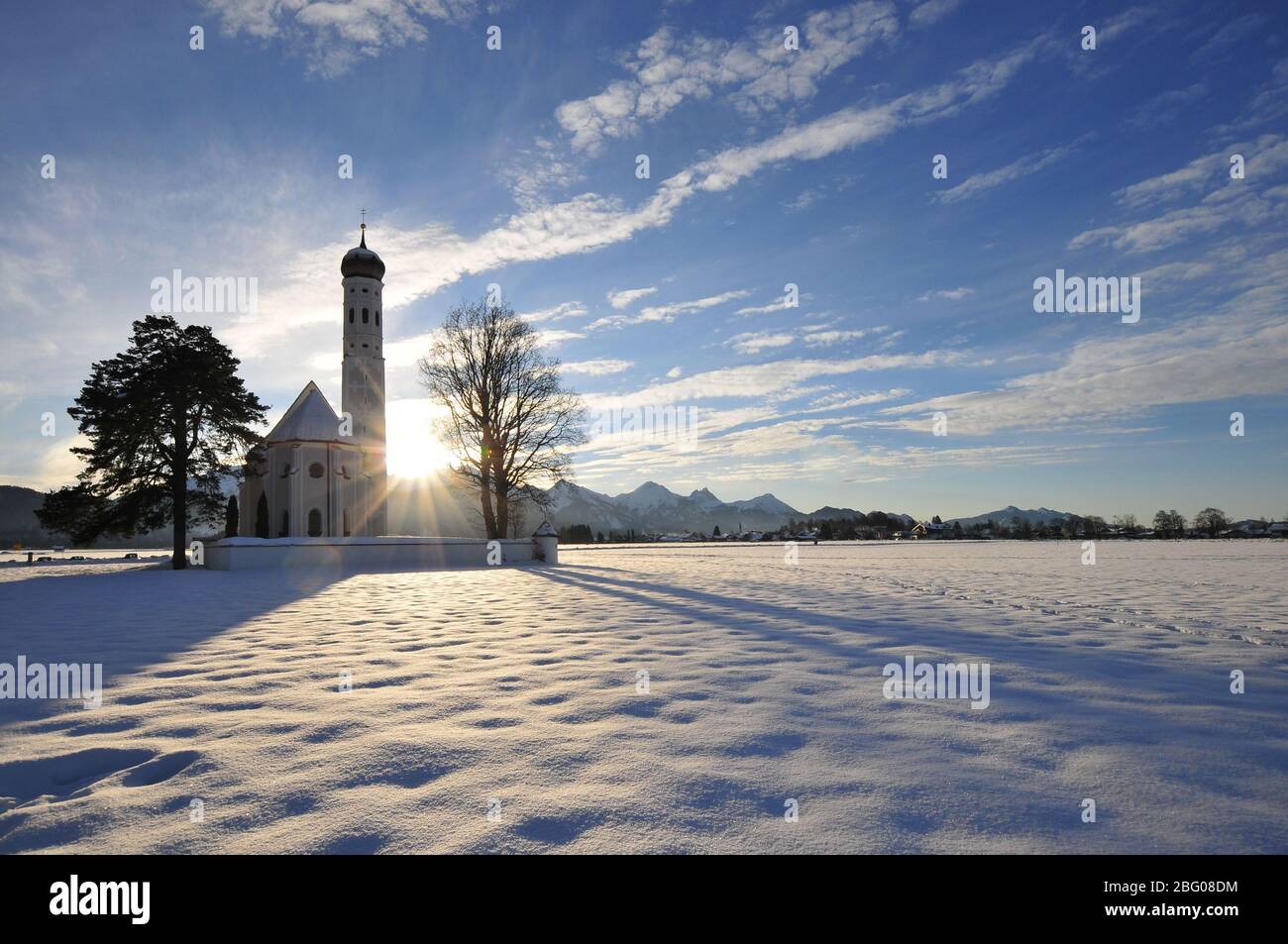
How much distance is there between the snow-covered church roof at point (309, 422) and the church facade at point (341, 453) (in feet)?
0.18

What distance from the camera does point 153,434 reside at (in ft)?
92.8

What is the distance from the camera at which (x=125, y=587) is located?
58.3 feet

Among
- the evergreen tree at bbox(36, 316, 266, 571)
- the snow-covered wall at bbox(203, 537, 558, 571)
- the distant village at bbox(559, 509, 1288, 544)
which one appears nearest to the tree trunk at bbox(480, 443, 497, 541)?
the snow-covered wall at bbox(203, 537, 558, 571)

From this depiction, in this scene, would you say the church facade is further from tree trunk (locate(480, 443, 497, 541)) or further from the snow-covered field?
the snow-covered field

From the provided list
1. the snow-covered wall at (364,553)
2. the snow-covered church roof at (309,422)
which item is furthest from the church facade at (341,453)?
the snow-covered wall at (364,553)

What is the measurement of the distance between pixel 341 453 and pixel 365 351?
9.42m

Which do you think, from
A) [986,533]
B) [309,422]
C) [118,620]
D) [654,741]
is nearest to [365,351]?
[309,422]

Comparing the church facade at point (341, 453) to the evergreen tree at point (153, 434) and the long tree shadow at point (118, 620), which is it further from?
the long tree shadow at point (118, 620)

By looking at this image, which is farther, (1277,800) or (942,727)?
(942,727)

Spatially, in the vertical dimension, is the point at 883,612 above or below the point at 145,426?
below

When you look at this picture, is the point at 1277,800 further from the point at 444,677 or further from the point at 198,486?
the point at 198,486

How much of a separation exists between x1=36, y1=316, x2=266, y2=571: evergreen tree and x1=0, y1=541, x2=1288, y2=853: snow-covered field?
964 inches
